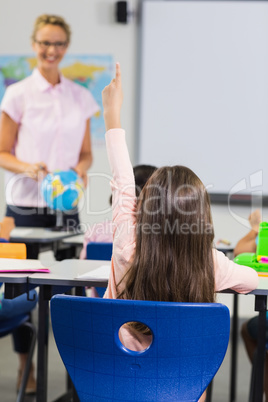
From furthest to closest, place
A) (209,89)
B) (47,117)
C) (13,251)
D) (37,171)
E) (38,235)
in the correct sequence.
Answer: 1. (47,117)
2. (209,89)
3. (37,171)
4. (38,235)
5. (13,251)

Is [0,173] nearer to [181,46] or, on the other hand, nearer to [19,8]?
[19,8]

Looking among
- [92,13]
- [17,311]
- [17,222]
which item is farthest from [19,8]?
[17,311]

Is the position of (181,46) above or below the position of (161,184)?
above

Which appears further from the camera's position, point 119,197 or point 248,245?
point 248,245

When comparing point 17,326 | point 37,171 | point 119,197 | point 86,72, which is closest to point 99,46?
point 86,72

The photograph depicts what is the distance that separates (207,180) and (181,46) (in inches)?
40.8

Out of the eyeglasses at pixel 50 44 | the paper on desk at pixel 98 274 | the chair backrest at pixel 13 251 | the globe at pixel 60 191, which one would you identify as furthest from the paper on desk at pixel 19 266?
the eyeglasses at pixel 50 44

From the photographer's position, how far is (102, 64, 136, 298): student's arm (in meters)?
1.59

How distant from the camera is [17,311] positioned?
2674 millimetres

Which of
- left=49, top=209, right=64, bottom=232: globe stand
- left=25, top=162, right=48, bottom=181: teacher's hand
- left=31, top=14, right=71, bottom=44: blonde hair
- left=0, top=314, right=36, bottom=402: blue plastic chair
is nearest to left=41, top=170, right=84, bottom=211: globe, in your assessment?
left=49, top=209, right=64, bottom=232: globe stand

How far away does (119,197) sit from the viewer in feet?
5.34

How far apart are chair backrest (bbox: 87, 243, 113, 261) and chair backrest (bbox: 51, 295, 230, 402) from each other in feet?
4.27

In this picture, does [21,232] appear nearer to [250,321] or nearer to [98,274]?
[250,321]

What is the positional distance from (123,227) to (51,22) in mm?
3544
